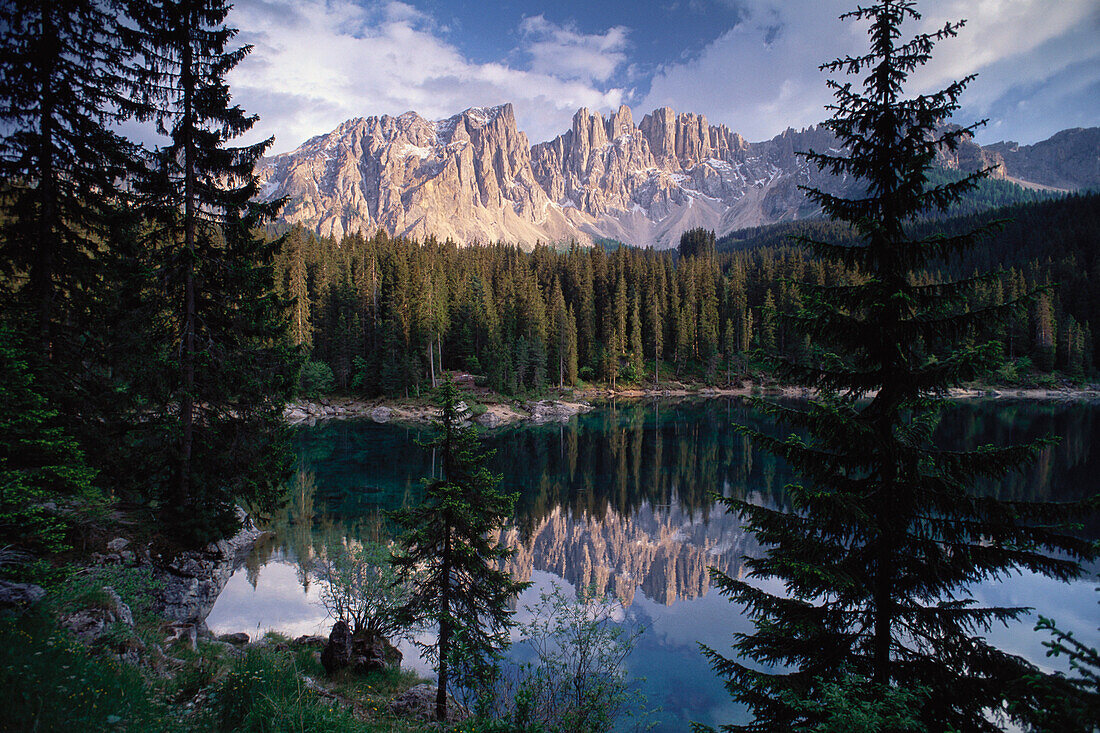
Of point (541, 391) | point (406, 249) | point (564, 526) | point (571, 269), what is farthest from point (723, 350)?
point (564, 526)

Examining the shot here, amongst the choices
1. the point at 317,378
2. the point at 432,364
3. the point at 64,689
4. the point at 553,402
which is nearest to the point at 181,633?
the point at 64,689

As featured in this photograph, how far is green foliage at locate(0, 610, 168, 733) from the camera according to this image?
4.61 metres

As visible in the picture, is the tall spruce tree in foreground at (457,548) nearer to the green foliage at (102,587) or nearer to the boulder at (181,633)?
the boulder at (181,633)

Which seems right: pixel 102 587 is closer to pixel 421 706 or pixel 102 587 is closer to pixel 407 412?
pixel 421 706

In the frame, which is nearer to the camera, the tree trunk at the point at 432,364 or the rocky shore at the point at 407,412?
the rocky shore at the point at 407,412

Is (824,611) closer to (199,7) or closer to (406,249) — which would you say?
(199,7)

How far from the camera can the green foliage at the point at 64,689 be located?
4.61 meters

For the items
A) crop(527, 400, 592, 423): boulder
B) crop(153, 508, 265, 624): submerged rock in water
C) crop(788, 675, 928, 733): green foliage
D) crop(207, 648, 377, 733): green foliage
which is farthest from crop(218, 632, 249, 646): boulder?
crop(527, 400, 592, 423): boulder

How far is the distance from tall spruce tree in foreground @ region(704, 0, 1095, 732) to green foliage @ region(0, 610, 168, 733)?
7.07 m

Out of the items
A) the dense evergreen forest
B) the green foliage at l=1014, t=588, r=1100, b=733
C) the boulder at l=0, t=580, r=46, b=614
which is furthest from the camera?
the dense evergreen forest

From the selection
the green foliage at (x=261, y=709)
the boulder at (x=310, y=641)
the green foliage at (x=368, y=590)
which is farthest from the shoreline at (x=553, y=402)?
the green foliage at (x=261, y=709)

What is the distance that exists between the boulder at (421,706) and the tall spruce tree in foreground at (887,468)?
609 centimetres

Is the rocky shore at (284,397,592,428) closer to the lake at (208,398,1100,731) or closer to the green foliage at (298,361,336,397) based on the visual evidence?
the green foliage at (298,361,336,397)

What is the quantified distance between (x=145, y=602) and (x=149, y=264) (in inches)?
301
